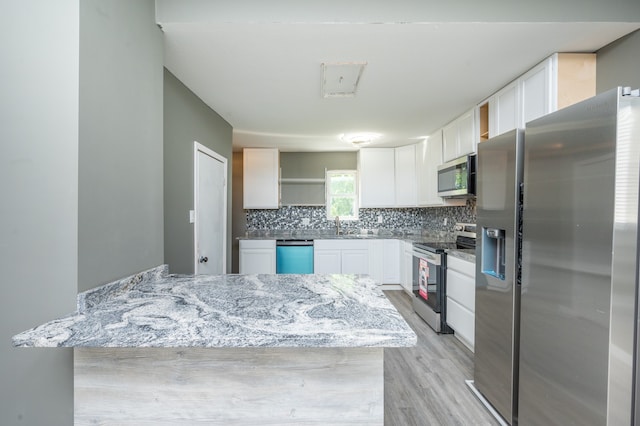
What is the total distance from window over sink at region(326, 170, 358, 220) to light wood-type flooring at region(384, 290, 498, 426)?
2.60m

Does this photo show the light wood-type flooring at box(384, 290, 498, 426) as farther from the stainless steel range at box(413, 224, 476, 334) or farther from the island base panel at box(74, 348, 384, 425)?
the island base panel at box(74, 348, 384, 425)

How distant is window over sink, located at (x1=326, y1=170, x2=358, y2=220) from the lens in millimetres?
5109

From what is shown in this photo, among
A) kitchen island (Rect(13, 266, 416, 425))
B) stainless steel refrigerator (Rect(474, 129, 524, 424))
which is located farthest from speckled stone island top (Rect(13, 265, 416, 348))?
stainless steel refrigerator (Rect(474, 129, 524, 424))

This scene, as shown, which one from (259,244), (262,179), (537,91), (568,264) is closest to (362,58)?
(537,91)

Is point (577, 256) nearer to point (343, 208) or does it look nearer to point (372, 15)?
point (372, 15)

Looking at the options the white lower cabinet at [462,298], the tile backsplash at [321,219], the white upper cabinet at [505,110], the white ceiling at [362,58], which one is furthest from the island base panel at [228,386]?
the tile backsplash at [321,219]

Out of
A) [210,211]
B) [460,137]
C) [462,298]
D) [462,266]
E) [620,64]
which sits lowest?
[462,298]

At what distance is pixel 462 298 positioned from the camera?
8.82ft

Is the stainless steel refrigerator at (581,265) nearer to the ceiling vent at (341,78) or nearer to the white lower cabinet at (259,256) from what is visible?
the ceiling vent at (341,78)

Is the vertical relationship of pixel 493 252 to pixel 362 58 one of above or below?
below

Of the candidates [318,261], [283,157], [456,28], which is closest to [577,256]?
[456,28]

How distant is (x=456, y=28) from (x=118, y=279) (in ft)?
7.35

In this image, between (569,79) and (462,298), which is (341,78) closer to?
(569,79)

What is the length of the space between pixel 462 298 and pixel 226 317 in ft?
8.08
